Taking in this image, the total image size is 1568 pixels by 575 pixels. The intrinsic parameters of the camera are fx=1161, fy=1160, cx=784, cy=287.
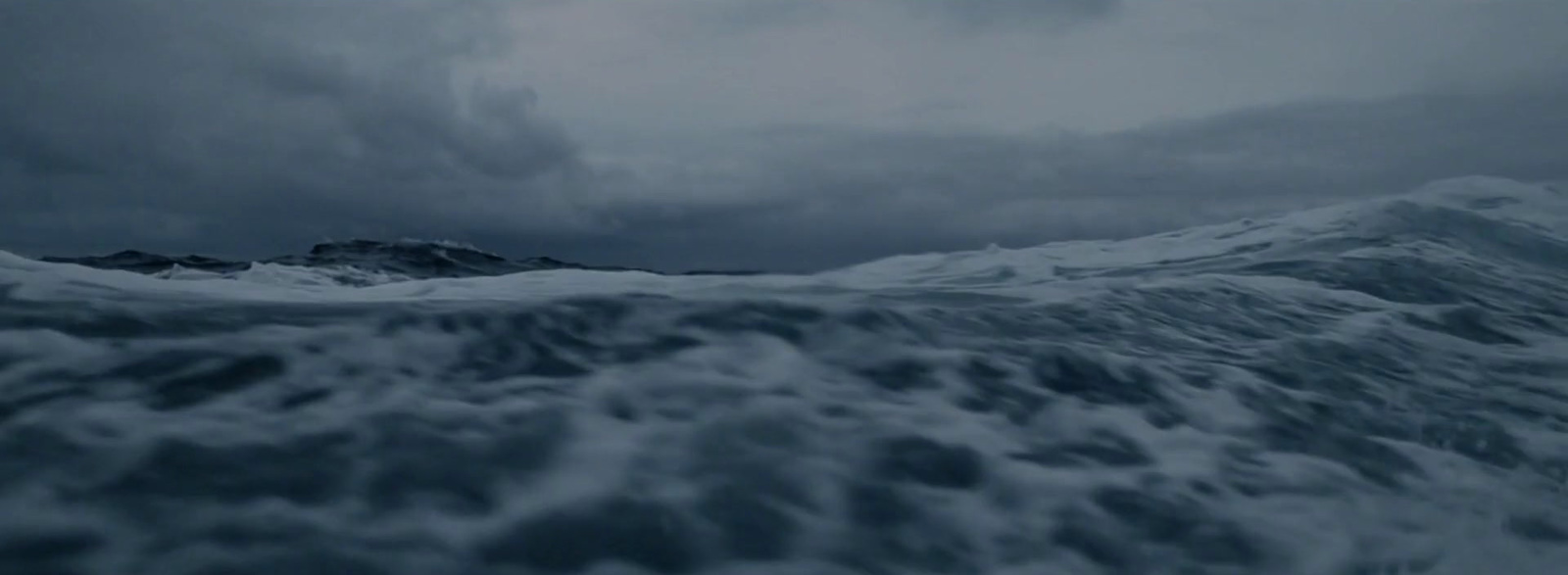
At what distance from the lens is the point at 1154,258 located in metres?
9.63

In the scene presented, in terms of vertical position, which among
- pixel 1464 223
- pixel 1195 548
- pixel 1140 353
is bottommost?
pixel 1195 548

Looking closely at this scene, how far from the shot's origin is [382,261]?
1455 centimetres

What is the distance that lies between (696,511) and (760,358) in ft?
4.56

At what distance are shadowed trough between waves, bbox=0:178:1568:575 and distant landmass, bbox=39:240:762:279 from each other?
693 centimetres

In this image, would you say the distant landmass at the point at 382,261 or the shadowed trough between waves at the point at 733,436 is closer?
the shadowed trough between waves at the point at 733,436

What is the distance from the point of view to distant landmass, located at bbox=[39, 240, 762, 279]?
12555 mm

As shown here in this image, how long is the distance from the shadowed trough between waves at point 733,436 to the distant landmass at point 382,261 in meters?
6.93

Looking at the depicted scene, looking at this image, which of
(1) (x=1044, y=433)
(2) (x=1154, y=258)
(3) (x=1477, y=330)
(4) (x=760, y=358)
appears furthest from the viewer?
(2) (x=1154, y=258)

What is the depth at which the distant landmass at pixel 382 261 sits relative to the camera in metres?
12.6

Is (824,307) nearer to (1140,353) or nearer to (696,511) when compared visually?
(1140,353)

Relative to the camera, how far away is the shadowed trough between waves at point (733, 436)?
2.71 meters

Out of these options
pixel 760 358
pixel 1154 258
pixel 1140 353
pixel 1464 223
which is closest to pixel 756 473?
pixel 760 358

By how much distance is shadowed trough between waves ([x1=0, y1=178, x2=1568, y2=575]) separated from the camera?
2707 millimetres

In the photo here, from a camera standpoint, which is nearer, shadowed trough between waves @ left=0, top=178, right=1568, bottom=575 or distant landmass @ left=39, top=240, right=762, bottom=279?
shadowed trough between waves @ left=0, top=178, right=1568, bottom=575
